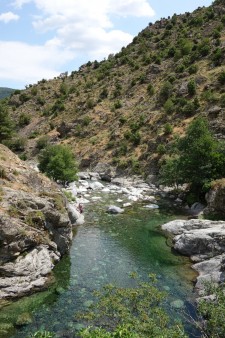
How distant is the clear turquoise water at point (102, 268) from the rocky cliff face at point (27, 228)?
115 centimetres

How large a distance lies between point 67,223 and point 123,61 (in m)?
104

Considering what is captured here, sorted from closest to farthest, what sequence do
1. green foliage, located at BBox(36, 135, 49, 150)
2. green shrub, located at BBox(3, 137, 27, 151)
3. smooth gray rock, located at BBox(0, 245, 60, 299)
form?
1. smooth gray rock, located at BBox(0, 245, 60, 299)
2. green foliage, located at BBox(36, 135, 49, 150)
3. green shrub, located at BBox(3, 137, 27, 151)

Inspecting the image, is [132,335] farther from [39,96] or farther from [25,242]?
[39,96]

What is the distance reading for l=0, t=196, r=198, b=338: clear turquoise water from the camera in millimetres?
22641

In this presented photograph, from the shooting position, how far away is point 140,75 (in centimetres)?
11062

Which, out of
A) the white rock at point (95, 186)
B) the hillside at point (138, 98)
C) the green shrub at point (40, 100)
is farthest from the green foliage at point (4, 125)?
the white rock at point (95, 186)

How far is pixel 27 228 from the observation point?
27734mm

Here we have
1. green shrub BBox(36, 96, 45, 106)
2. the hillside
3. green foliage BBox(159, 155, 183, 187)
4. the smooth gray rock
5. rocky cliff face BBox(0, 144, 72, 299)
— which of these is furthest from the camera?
green shrub BBox(36, 96, 45, 106)

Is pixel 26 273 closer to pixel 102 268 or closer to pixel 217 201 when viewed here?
pixel 102 268

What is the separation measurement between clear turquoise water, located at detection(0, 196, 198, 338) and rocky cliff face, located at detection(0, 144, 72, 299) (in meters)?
1.15

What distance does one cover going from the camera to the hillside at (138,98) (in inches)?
3265

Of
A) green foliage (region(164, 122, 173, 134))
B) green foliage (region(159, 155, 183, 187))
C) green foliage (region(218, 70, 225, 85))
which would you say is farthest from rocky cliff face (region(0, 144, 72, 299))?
green foliage (region(218, 70, 225, 85))

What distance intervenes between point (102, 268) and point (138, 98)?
79.9 m

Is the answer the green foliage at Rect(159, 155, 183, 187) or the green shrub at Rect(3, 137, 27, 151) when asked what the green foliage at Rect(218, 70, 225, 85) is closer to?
the green foliage at Rect(159, 155, 183, 187)
